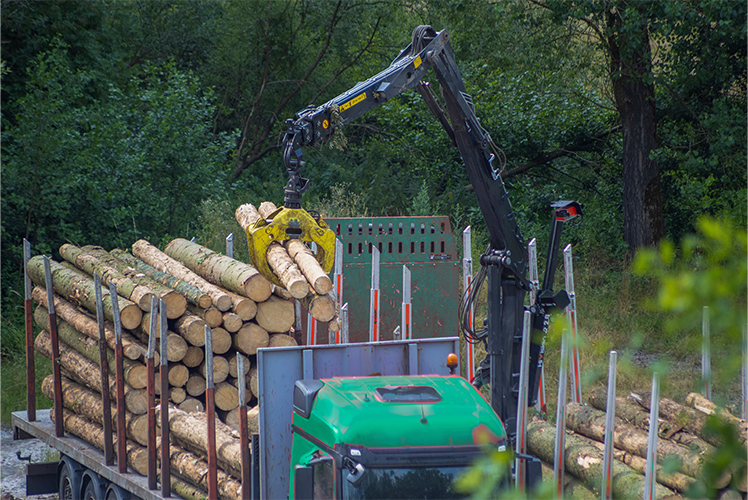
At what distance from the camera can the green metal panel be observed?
1076 centimetres

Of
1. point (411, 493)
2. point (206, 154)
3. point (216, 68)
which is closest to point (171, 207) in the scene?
point (206, 154)

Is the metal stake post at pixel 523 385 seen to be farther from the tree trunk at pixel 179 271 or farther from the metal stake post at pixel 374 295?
the metal stake post at pixel 374 295

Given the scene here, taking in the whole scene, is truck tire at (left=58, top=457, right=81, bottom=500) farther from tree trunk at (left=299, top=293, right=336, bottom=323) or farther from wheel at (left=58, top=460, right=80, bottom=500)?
tree trunk at (left=299, top=293, right=336, bottom=323)

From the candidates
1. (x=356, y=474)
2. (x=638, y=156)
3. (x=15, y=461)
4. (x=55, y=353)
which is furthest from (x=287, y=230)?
(x=638, y=156)

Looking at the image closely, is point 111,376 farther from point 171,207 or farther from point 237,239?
point 171,207

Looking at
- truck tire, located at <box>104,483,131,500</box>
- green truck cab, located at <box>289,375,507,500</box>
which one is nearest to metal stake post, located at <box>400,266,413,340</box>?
truck tire, located at <box>104,483,131,500</box>

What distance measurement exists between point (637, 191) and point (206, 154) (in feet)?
30.4

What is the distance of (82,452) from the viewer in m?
7.16

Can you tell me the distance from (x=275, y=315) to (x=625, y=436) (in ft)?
11.5

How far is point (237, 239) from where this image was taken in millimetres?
15047

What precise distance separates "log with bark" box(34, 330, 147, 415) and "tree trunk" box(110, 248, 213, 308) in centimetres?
100

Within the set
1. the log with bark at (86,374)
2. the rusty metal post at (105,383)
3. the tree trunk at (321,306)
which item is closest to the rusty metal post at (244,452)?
the tree trunk at (321,306)

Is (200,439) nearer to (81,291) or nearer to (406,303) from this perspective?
(81,291)

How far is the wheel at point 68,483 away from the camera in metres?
7.38
